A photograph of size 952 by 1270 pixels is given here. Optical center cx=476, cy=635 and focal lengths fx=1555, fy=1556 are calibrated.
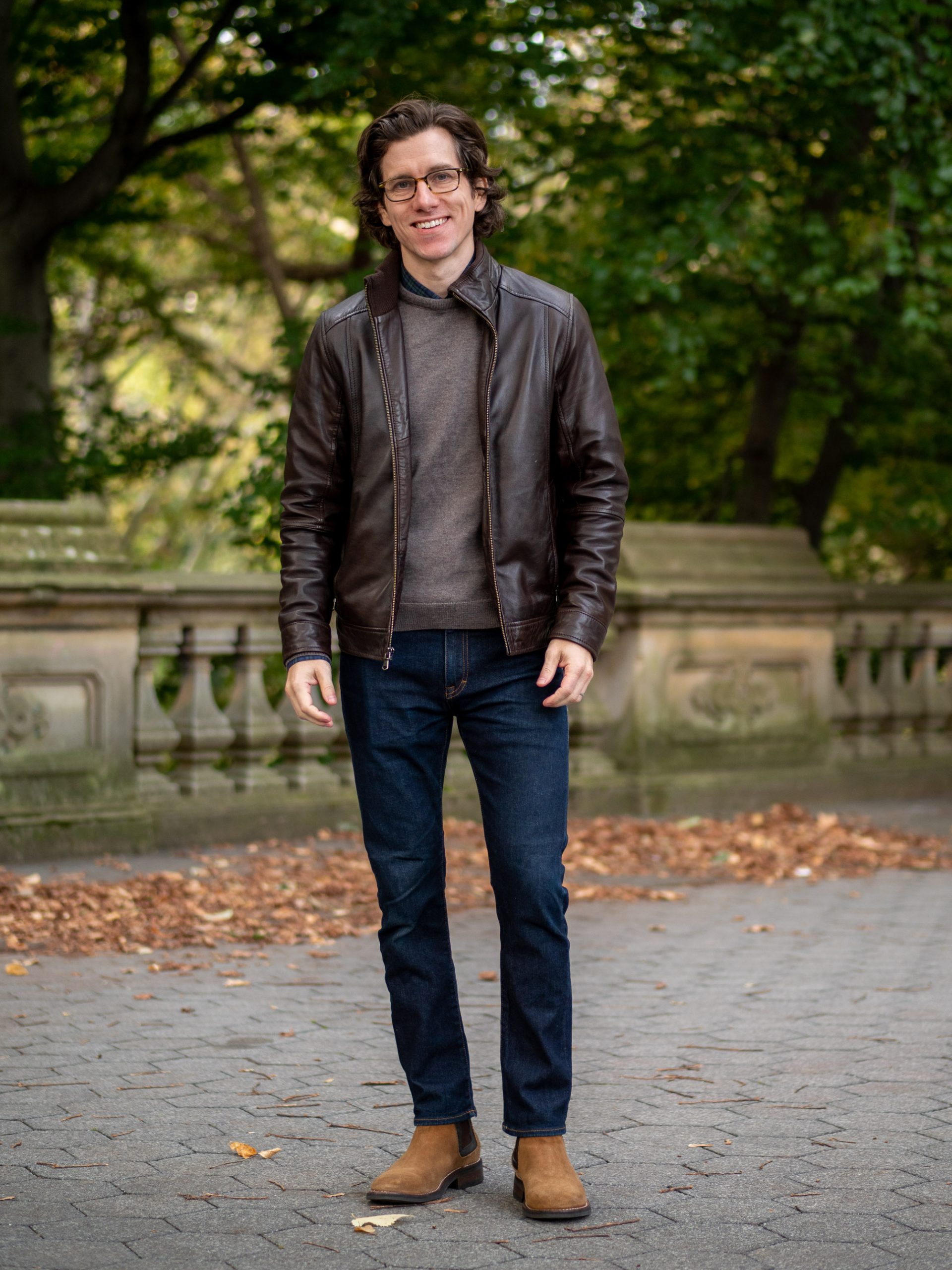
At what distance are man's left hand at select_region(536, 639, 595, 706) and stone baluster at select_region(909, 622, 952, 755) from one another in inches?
300

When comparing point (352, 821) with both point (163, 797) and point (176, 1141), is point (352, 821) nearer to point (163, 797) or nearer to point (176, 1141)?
point (163, 797)

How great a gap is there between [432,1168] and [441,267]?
6.08ft

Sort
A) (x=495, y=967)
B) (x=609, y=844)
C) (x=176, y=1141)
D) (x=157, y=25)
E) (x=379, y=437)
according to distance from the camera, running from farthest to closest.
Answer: (x=157, y=25)
(x=609, y=844)
(x=495, y=967)
(x=176, y=1141)
(x=379, y=437)

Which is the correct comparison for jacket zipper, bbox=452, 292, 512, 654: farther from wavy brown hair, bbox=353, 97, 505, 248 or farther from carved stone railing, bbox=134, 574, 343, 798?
carved stone railing, bbox=134, 574, 343, 798

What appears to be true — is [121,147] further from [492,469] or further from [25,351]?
[492,469]

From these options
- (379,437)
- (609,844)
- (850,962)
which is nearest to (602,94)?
(609,844)

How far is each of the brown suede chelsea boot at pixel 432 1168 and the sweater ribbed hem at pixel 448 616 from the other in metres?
1.04

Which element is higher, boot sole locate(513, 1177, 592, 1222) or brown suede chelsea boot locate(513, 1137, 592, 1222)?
brown suede chelsea boot locate(513, 1137, 592, 1222)

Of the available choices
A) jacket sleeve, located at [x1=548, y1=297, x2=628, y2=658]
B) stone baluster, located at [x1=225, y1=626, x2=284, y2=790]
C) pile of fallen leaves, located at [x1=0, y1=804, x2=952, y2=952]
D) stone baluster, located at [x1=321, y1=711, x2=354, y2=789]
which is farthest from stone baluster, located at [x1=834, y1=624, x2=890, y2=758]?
jacket sleeve, located at [x1=548, y1=297, x2=628, y2=658]

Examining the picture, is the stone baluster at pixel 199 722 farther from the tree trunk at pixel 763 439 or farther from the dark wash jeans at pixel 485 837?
A: the tree trunk at pixel 763 439

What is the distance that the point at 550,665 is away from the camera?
312 centimetres

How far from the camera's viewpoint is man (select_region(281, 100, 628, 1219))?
10.3ft

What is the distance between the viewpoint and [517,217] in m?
11.5

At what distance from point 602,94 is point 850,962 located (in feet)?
26.2
